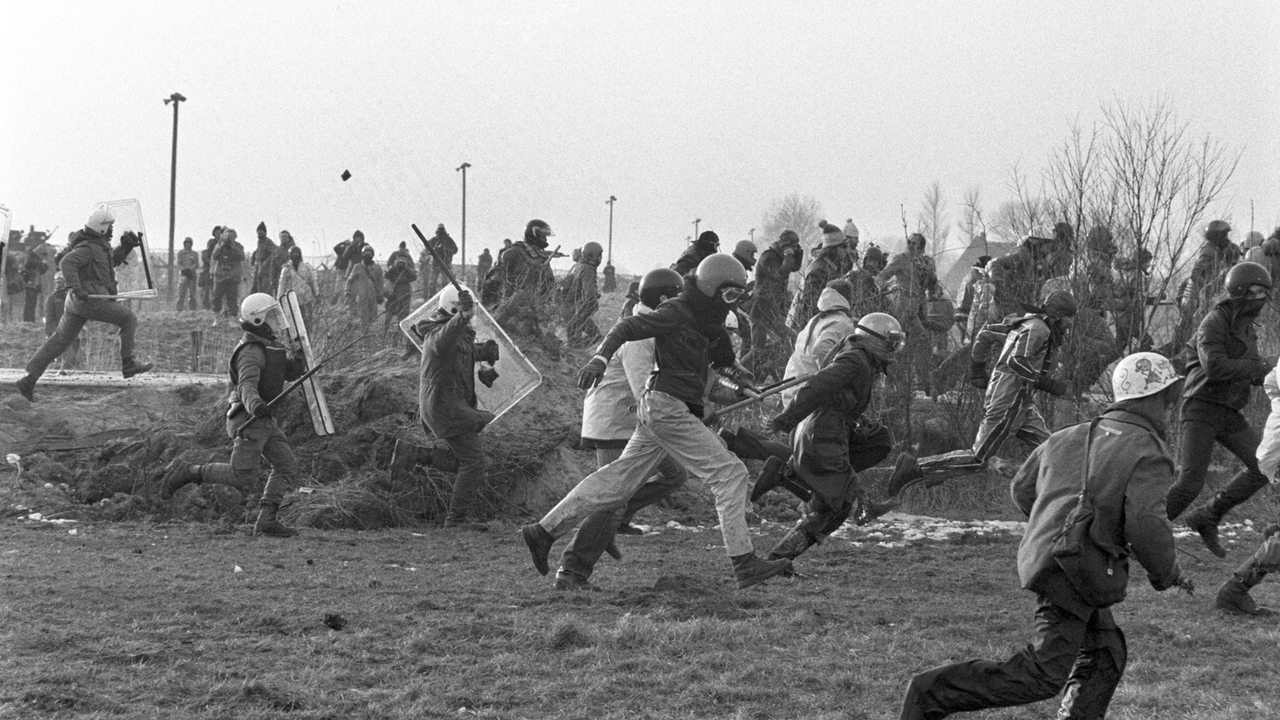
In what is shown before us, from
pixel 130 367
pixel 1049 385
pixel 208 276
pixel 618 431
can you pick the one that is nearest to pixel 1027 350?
pixel 1049 385

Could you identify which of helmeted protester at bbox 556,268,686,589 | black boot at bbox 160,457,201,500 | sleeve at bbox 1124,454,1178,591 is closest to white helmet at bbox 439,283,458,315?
helmeted protester at bbox 556,268,686,589

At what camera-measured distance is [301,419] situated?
12875 millimetres

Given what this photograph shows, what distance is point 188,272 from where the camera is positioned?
28.0 metres

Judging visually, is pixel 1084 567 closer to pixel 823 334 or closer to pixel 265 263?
pixel 823 334

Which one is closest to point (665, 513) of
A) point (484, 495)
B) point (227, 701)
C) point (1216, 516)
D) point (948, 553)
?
point (484, 495)

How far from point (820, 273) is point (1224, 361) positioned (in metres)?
4.91

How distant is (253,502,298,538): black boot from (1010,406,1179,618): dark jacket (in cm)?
671

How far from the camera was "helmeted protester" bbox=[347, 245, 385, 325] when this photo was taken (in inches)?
669

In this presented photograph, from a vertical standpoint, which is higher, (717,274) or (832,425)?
(717,274)

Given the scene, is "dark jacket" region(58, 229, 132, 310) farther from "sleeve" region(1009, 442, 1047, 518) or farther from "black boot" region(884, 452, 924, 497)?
"sleeve" region(1009, 442, 1047, 518)

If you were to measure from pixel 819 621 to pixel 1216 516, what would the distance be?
3.45 metres

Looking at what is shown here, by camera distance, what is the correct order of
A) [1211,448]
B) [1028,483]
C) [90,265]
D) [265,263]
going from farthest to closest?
[265,263] < [90,265] < [1211,448] < [1028,483]

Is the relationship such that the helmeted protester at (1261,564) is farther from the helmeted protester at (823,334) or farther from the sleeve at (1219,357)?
the helmeted protester at (823,334)

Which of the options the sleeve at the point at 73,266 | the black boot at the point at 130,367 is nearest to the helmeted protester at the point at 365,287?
the black boot at the point at 130,367
